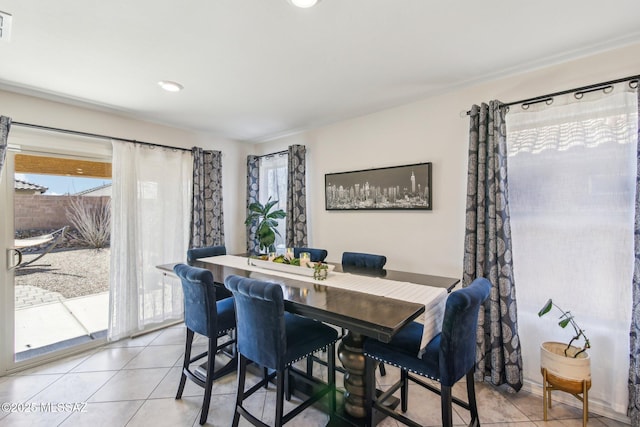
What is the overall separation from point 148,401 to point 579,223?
3435 mm

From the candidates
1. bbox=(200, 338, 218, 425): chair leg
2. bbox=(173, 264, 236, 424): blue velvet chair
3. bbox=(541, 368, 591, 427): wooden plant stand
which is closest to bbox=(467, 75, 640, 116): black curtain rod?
bbox=(541, 368, 591, 427): wooden plant stand

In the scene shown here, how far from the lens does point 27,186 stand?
8.91 ft

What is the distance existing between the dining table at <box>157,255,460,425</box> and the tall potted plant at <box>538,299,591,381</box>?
0.78m

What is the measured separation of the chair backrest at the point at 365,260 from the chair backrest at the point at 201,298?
1278 millimetres

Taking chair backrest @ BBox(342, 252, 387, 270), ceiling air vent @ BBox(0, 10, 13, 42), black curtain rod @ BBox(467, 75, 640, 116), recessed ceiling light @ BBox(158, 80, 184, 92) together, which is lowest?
chair backrest @ BBox(342, 252, 387, 270)

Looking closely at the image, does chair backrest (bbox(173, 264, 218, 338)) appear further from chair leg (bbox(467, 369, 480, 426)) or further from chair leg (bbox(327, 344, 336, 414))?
chair leg (bbox(467, 369, 480, 426))

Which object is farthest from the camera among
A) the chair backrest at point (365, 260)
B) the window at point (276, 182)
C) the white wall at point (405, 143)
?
the window at point (276, 182)

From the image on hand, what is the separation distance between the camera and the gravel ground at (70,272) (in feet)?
9.11

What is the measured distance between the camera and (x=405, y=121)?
294 cm

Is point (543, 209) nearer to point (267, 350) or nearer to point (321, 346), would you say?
point (321, 346)

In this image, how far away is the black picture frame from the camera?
2.79 m

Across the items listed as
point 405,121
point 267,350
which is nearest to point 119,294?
point 267,350

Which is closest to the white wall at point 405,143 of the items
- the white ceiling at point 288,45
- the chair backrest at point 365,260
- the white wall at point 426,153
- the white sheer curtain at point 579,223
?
the white wall at point 426,153

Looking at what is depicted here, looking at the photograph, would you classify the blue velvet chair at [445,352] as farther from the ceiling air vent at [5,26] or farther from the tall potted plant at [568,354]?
the ceiling air vent at [5,26]
